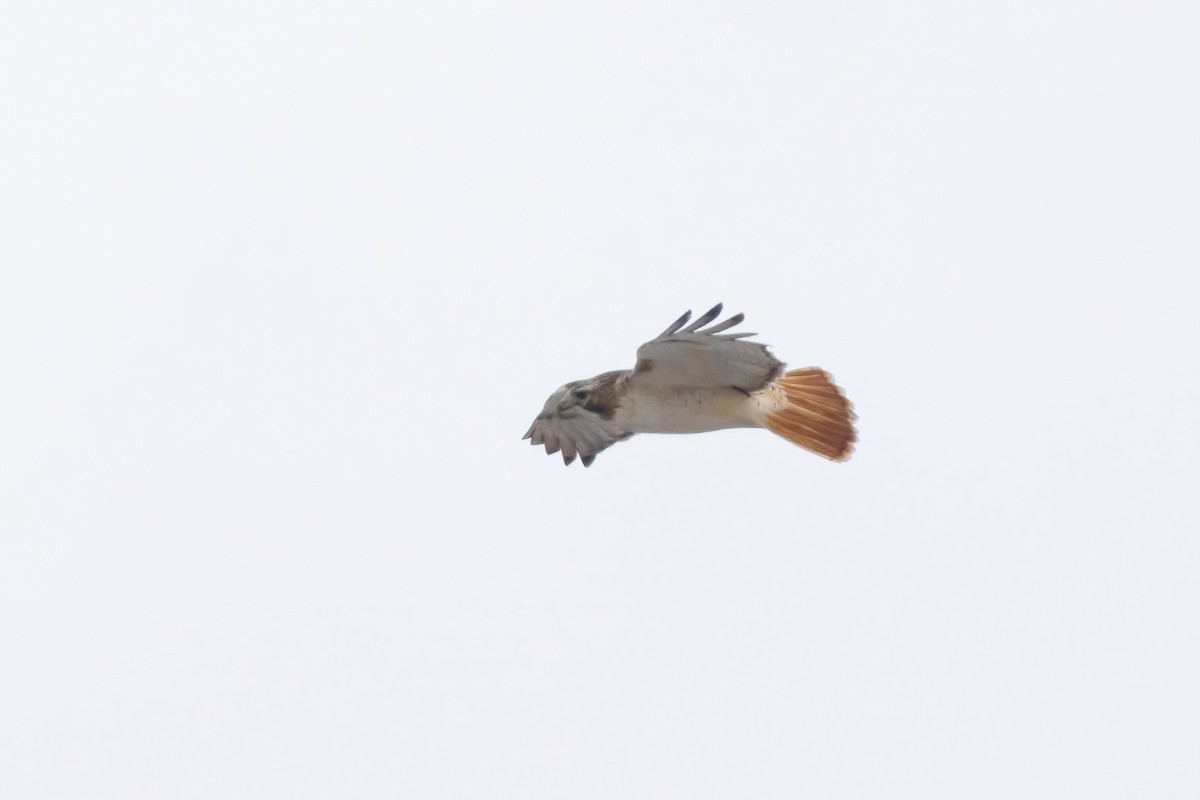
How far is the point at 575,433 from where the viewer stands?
1083 cm

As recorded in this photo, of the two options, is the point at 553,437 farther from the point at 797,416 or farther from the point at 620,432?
the point at 797,416

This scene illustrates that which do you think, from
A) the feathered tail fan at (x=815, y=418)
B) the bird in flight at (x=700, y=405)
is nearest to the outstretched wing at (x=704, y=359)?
the bird in flight at (x=700, y=405)

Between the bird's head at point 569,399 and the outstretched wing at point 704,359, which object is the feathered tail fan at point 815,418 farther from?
the bird's head at point 569,399

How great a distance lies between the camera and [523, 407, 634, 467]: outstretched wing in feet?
35.2

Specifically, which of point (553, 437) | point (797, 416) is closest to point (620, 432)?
point (553, 437)

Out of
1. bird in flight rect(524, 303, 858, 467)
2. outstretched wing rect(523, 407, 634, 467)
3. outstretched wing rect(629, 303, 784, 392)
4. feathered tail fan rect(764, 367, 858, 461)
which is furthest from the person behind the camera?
feathered tail fan rect(764, 367, 858, 461)

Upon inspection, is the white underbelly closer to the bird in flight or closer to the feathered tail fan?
the bird in flight

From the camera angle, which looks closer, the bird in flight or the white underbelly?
the bird in flight

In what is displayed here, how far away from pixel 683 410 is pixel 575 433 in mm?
709

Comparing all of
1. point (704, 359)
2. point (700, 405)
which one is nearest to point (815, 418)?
point (700, 405)

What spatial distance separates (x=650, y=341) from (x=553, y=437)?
112 centimetres

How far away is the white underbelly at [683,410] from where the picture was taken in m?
10.7

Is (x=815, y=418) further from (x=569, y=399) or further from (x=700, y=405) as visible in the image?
(x=569, y=399)

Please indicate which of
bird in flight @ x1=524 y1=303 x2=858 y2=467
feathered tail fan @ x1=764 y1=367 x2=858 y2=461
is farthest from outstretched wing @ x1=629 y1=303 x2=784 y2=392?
feathered tail fan @ x1=764 y1=367 x2=858 y2=461
